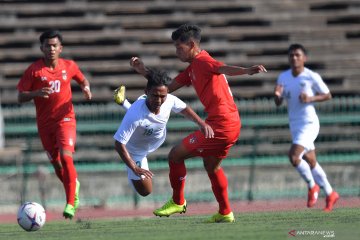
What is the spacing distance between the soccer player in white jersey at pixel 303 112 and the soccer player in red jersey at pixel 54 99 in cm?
280

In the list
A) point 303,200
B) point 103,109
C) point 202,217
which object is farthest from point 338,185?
point 202,217

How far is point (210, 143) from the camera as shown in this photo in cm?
1061

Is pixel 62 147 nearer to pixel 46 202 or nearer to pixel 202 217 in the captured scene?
pixel 202 217

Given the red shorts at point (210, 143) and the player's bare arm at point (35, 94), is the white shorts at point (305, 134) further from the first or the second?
the player's bare arm at point (35, 94)

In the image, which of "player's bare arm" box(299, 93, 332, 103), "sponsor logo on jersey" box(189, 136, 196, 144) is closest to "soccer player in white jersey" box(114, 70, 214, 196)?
"sponsor logo on jersey" box(189, 136, 196, 144)

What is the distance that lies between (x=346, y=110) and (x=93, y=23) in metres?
5.52

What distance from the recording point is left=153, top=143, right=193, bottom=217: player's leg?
1076 cm

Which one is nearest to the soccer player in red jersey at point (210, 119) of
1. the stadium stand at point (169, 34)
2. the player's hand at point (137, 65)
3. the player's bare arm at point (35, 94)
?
the player's hand at point (137, 65)

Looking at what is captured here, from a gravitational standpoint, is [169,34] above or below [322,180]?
above

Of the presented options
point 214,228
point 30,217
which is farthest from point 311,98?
point 30,217

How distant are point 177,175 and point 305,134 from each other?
3401 mm

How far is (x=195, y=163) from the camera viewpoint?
17172 millimetres

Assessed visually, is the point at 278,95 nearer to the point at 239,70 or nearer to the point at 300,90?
the point at 300,90

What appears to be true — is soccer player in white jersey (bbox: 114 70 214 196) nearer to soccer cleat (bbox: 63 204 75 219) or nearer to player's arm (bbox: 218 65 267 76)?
player's arm (bbox: 218 65 267 76)
